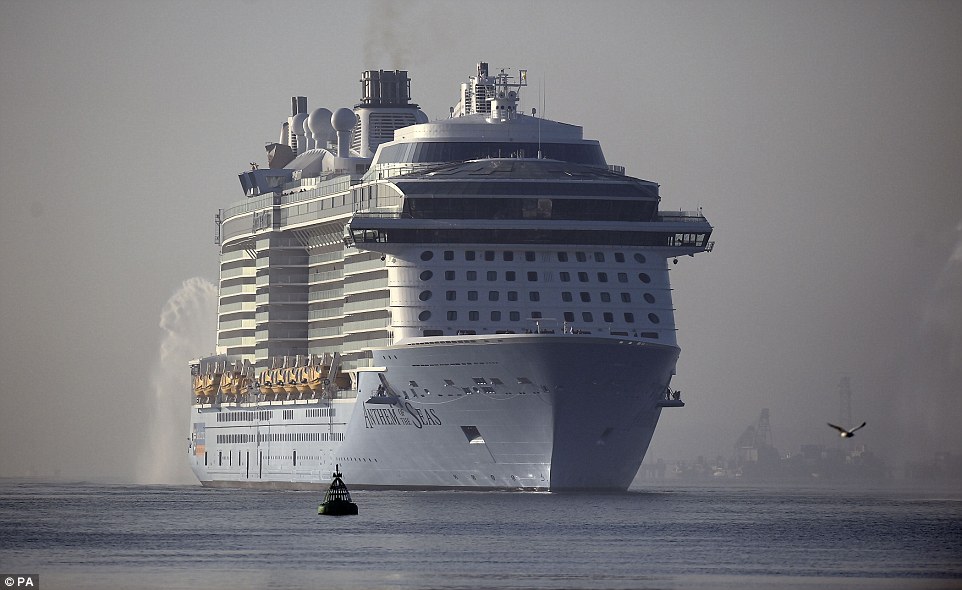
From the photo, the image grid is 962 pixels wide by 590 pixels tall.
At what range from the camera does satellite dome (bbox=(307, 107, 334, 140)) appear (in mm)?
147250

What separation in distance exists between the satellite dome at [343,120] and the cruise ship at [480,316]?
8.61m

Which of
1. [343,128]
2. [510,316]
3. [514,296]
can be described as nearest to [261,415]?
[343,128]

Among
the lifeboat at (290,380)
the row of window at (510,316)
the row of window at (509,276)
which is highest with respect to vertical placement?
the row of window at (509,276)

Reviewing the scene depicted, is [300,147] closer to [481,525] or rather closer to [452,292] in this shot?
[452,292]

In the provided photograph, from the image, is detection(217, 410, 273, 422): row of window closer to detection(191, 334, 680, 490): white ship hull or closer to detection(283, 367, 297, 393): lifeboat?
detection(283, 367, 297, 393): lifeboat

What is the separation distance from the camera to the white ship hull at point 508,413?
350 ft

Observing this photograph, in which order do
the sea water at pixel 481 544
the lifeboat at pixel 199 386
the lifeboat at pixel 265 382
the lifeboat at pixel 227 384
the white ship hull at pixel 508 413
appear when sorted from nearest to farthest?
the sea water at pixel 481 544 → the white ship hull at pixel 508 413 → the lifeboat at pixel 265 382 → the lifeboat at pixel 227 384 → the lifeboat at pixel 199 386

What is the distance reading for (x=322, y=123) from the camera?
14738 cm

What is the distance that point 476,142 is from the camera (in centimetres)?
12362

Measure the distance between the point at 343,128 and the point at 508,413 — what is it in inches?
1502

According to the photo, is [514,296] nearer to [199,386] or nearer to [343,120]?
[343,120]

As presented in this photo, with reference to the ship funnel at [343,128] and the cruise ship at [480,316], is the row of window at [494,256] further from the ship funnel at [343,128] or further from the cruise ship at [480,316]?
the ship funnel at [343,128]

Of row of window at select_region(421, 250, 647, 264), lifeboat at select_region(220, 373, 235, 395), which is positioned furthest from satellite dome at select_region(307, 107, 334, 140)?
row of window at select_region(421, 250, 647, 264)

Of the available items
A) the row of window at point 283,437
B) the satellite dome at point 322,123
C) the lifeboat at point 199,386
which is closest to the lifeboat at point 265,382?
the row of window at point 283,437
